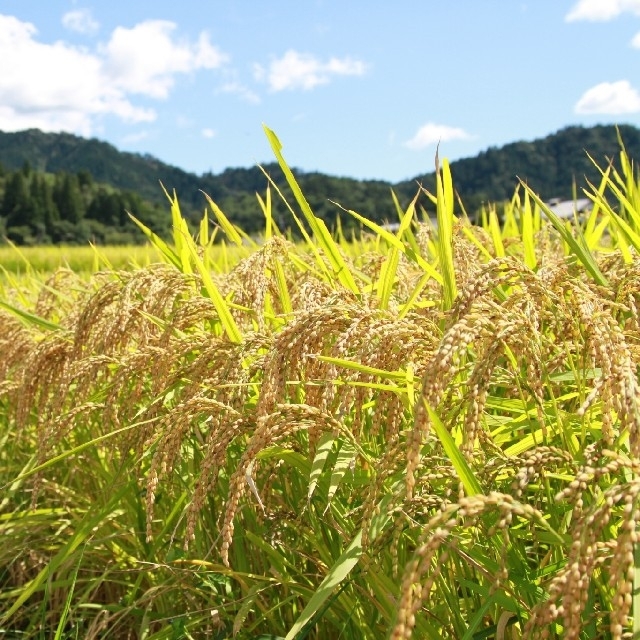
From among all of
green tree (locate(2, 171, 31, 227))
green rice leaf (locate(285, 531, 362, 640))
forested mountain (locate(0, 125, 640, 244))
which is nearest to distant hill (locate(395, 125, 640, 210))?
forested mountain (locate(0, 125, 640, 244))

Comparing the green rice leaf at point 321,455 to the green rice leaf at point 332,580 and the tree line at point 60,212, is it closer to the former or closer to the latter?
the green rice leaf at point 332,580

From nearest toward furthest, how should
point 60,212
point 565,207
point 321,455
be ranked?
point 321,455, point 565,207, point 60,212

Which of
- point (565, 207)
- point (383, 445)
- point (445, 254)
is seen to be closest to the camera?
point (445, 254)

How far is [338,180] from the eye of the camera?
64.1 metres

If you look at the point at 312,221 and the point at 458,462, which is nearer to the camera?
the point at 458,462

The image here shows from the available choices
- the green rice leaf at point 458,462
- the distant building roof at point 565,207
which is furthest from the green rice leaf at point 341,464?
→ the distant building roof at point 565,207

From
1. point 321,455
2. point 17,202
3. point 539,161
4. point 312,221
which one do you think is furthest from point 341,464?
point 539,161

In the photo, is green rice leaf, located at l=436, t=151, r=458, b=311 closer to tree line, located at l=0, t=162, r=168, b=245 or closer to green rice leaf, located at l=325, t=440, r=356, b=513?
green rice leaf, located at l=325, t=440, r=356, b=513

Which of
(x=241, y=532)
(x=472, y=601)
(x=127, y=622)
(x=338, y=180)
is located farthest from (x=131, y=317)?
(x=338, y=180)

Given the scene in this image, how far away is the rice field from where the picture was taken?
2.97 feet

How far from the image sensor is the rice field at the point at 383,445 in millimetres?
904

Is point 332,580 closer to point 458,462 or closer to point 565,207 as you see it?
point 458,462

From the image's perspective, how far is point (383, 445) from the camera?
167 centimetres

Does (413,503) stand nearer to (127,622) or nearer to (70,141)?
(127,622)
